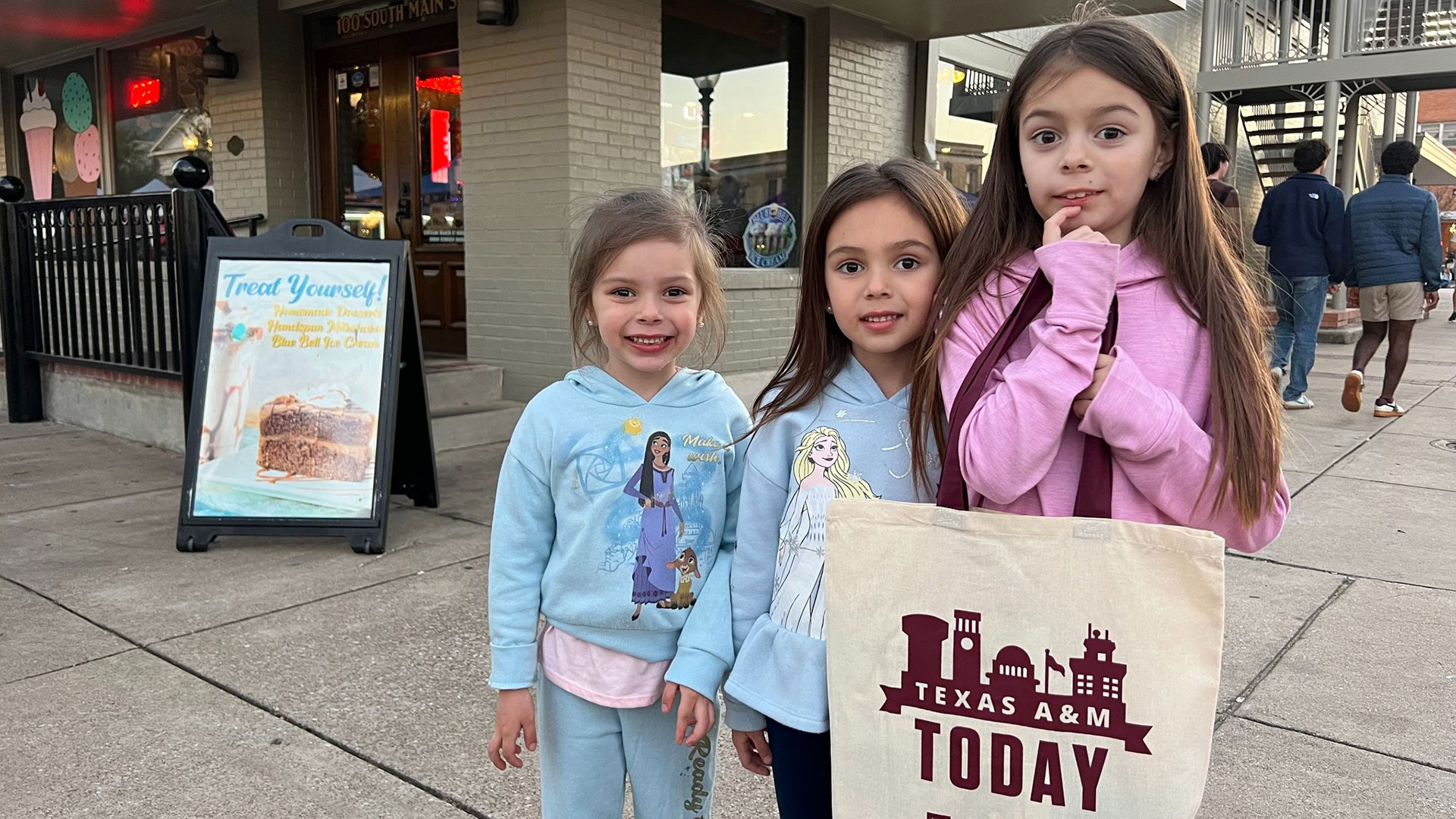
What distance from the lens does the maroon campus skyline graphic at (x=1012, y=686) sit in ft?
3.80

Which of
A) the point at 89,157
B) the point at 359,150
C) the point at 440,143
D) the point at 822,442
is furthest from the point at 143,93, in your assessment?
the point at 822,442

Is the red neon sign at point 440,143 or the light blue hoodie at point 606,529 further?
the red neon sign at point 440,143

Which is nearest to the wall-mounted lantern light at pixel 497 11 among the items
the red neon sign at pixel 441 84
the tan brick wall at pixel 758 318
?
the red neon sign at pixel 441 84

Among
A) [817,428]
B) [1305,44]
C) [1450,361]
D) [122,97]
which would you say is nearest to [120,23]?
[122,97]

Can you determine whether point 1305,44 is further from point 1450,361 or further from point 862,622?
point 862,622

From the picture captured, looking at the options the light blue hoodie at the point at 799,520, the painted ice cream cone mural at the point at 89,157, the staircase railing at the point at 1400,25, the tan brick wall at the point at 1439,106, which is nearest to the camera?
the light blue hoodie at the point at 799,520

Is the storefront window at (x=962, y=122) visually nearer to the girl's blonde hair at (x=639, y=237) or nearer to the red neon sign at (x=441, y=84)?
the red neon sign at (x=441, y=84)

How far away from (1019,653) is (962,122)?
31.9ft

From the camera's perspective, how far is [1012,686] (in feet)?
3.88

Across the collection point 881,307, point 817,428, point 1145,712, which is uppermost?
point 881,307

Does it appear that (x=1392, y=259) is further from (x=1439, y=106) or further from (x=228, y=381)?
(x=1439, y=106)

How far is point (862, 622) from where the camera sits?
4.10ft

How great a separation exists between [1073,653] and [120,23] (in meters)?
10.2

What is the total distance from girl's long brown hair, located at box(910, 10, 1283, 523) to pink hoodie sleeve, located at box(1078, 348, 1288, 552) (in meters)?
0.02
